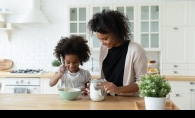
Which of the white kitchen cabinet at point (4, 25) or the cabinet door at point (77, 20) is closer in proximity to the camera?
the cabinet door at point (77, 20)

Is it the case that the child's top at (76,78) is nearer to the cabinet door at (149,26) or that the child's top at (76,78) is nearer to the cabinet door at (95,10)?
the cabinet door at (95,10)

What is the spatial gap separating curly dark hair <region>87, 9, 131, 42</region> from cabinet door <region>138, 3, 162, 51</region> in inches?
77.2

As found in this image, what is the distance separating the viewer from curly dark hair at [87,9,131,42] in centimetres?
165

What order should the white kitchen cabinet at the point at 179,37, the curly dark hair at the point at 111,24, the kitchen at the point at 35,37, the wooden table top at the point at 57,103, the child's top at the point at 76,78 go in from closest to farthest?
the wooden table top at the point at 57,103 < the curly dark hair at the point at 111,24 < the child's top at the point at 76,78 < the white kitchen cabinet at the point at 179,37 < the kitchen at the point at 35,37

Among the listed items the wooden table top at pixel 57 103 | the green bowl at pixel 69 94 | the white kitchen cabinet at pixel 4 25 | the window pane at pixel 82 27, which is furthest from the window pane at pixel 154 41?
the white kitchen cabinet at pixel 4 25

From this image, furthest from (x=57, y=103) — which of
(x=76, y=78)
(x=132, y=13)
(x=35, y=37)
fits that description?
(x=35, y=37)

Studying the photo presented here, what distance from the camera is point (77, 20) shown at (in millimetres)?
3795

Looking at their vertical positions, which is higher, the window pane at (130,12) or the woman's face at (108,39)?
the window pane at (130,12)

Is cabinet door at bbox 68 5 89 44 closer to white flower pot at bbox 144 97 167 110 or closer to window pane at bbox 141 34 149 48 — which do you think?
window pane at bbox 141 34 149 48

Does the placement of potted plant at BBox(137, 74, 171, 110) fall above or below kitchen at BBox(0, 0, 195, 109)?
below

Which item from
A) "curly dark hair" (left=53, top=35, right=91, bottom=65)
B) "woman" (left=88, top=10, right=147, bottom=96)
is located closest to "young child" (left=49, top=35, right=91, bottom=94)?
"curly dark hair" (left=53, top=35, right=91, bottom=65)

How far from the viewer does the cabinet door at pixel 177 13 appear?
11.6 feet
